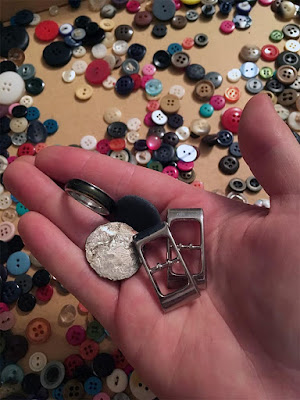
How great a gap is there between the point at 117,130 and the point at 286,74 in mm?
735

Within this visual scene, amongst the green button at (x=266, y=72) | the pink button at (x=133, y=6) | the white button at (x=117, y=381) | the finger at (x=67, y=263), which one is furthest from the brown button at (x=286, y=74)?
the white button at (x=117, y=381)

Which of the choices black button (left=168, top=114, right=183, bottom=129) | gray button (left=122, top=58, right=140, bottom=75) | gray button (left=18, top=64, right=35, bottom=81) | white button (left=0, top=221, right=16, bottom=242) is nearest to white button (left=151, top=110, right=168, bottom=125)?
black button (left=168, top=114, right=183, bottom=129)

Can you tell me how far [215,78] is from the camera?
1.72 meters

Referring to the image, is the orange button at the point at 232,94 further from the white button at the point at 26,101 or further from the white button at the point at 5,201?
the white button at the point at 5,201

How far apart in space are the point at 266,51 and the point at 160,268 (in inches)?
47.8

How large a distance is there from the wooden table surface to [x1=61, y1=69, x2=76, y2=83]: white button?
0.06 feet

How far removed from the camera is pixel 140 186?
3.67ft

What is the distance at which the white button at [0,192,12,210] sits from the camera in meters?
1.54

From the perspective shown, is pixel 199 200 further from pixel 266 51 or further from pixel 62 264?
pixel 266 51

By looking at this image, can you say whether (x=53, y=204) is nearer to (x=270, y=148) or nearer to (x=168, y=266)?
(x=168, y=266)

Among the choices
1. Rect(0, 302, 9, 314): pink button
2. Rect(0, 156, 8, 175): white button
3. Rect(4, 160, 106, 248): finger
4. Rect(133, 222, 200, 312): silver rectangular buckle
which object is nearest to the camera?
Rect(133, 222, 200, 312): silver rectangular buckle

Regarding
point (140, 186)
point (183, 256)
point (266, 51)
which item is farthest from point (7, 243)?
point (266, 51)

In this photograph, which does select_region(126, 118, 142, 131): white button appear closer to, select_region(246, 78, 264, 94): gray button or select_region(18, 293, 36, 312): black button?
select_region(246, 78, 264, 94): gray button

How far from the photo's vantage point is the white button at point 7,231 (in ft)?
4.81
